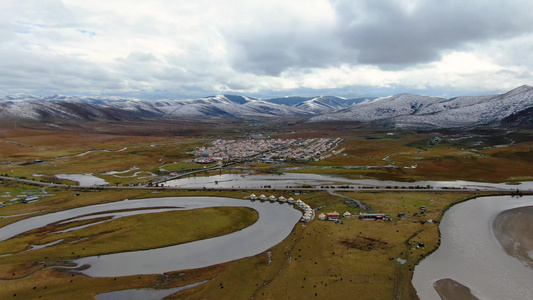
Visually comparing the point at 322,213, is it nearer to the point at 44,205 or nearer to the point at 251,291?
the point at 251,291

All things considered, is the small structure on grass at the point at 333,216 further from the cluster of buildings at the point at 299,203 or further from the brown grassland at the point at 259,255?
the cluster of buildings at the point at 299,203

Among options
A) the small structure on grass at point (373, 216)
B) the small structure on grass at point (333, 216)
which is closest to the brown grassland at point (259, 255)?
the small structure on grass at point (333, 216)

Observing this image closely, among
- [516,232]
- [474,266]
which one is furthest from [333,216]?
[516,232]

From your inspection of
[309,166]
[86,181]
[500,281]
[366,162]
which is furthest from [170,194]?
[366,162]

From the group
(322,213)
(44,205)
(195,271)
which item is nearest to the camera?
(195,271)

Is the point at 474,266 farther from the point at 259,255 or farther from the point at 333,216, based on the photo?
the point at 259,255

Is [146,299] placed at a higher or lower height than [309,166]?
lower

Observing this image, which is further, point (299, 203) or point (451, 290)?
point (299, 203)
